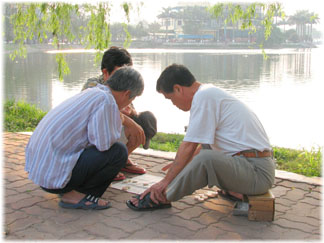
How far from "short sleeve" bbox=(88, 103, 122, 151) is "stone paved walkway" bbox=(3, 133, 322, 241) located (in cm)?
57

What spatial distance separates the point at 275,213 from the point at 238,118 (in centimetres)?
85

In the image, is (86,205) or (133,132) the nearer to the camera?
(86,205)

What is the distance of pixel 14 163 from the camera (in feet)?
14.1

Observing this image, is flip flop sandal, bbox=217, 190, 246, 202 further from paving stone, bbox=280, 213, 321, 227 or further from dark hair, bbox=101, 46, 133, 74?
dark hair, bbox=101, 46, 133, 74

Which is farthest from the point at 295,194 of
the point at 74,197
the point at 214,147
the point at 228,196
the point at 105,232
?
the point at 74,197

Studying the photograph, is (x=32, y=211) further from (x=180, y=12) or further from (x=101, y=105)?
(x=180, y=12)

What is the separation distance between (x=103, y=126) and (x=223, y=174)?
3.05ft

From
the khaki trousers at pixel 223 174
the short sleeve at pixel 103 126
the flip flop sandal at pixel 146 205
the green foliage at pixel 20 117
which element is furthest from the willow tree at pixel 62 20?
the khaki trousers at pixel 223 174

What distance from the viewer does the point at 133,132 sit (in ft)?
12.3

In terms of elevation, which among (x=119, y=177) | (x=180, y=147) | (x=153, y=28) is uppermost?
(x=153, y=28)

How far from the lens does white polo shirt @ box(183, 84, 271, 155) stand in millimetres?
2814

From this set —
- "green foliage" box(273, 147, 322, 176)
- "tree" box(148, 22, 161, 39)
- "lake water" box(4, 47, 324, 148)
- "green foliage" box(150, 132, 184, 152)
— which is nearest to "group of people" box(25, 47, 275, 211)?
A: "green foliage" box(273, 147, 322, 176)

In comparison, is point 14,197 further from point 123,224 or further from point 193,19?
point 193,19

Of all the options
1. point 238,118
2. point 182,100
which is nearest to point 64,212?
point 182,100
